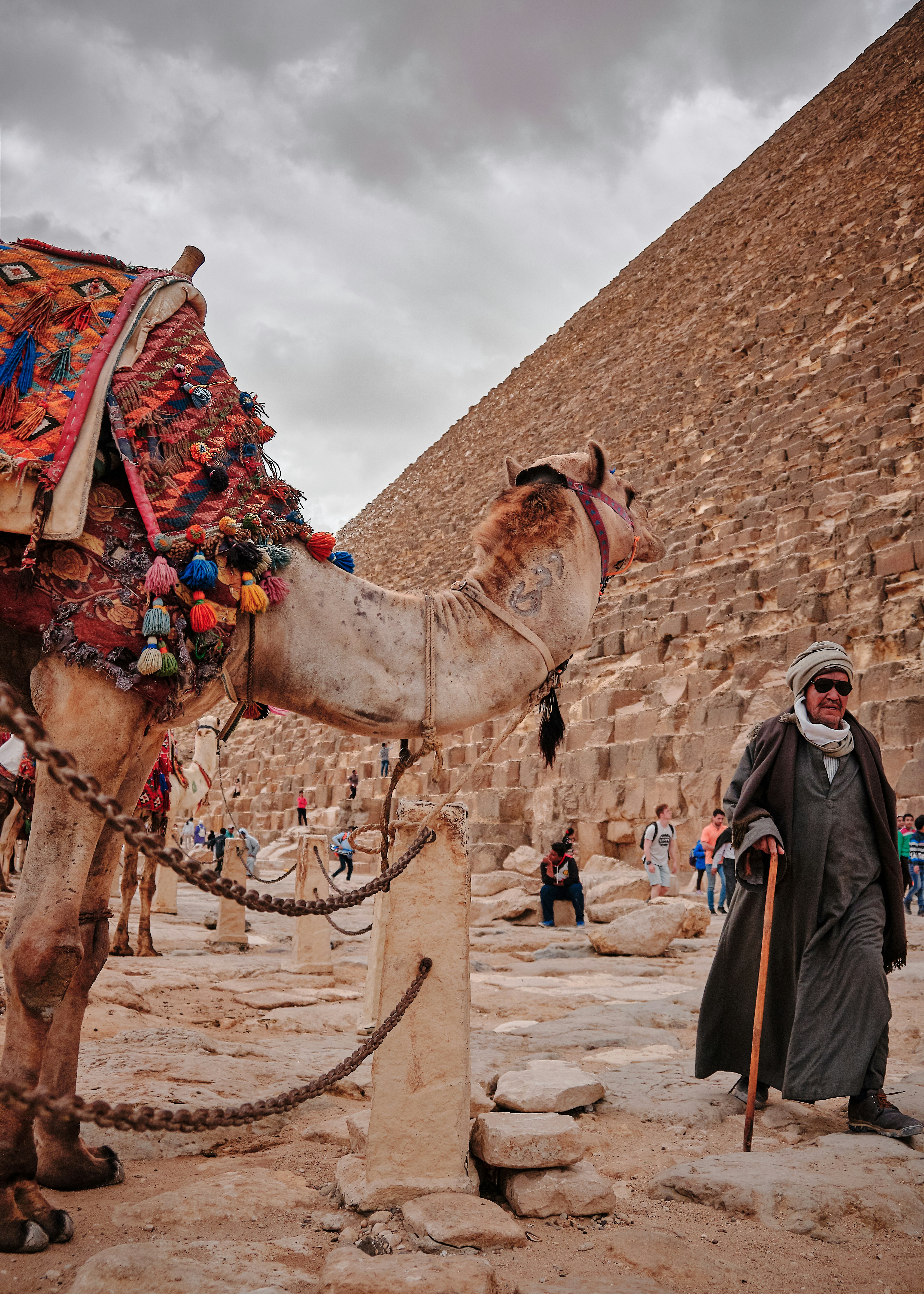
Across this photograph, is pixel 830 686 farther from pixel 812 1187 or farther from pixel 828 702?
pixel 812 1187

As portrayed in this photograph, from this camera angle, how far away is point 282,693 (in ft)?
8.40

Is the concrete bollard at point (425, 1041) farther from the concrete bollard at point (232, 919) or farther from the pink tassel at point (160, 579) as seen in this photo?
the concrete bollard at point (232, 919)

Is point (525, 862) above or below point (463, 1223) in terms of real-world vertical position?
above

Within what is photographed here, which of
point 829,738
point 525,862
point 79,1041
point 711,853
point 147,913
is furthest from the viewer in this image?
point 525,862

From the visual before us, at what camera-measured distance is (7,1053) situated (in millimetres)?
2127

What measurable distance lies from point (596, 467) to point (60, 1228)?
2.57 meters

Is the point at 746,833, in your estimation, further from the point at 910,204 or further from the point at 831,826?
the point at 910,204

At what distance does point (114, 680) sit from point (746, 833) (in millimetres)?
2491

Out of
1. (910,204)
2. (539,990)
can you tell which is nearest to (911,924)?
(539,990)

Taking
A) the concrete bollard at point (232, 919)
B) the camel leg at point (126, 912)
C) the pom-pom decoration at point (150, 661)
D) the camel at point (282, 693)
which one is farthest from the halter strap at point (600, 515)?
the concrete bollard at point (232, 919)

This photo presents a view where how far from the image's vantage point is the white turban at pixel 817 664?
3689 millimetres

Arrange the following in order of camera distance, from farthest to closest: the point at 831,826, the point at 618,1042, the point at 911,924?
the point at 911,924
the point at 618,1042
the point at 831,826

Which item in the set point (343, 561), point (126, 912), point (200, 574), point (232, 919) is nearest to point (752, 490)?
point (232, 919)

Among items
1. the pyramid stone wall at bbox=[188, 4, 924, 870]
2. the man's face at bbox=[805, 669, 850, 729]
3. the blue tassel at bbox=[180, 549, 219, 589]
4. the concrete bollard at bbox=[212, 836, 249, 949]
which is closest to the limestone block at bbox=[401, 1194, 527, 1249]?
the blue tassel at bbox=[180, 549, 219, 589]
